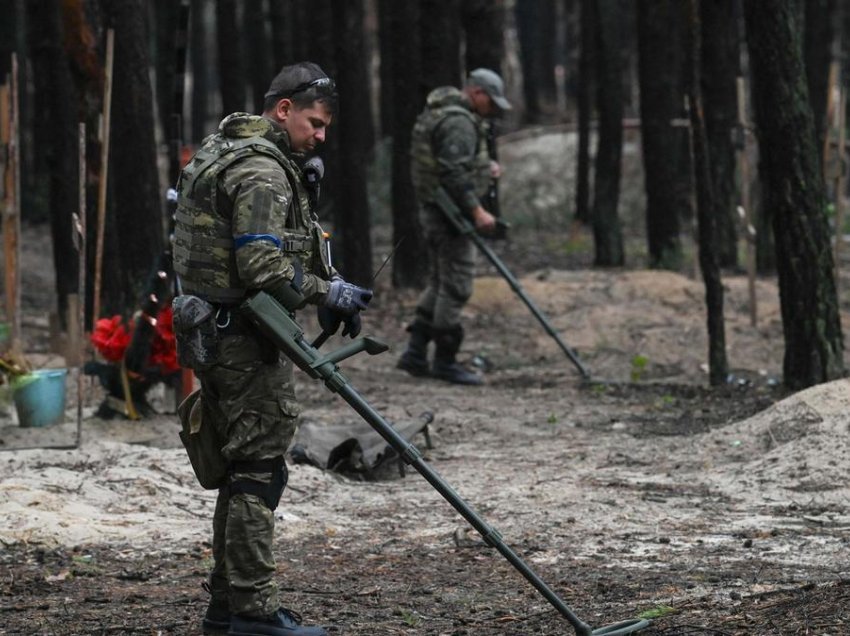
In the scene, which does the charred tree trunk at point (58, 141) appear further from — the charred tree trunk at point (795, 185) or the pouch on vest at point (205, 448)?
the pouch on vest at point (205, 448)

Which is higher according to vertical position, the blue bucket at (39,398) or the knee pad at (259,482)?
the knee pad at (259,482)

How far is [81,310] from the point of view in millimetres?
8211

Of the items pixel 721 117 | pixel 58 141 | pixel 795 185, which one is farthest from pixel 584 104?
pixel 795 185

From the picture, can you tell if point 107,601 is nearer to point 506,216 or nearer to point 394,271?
point 394,271

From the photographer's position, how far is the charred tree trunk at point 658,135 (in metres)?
15.7

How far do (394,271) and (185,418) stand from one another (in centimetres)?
1019

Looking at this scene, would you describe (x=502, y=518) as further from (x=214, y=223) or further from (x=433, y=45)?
(x=433, y=45)

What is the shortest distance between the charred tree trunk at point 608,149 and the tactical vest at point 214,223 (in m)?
12.3

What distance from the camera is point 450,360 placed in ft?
36.3

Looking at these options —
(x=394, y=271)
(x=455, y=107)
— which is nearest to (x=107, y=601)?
(x=455, y=107)

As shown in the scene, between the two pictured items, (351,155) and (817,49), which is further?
(817,49)

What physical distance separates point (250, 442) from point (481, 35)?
10.8 meters

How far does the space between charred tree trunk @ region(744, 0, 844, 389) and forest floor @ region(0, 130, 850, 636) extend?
59 cm

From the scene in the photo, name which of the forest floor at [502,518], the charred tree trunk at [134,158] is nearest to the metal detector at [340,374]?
the forest floor at [502,518]
